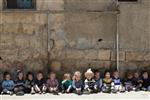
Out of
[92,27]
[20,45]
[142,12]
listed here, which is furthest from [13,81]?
[142,12]

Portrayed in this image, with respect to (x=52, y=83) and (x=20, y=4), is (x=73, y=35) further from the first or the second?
(x=20, y=4)

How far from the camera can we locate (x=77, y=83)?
1208 centimetres

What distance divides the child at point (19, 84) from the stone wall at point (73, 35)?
389 millimetres

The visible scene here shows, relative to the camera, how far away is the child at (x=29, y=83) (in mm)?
11953

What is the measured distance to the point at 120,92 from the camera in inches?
471

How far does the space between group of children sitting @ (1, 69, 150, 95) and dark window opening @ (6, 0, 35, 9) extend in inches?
52.2

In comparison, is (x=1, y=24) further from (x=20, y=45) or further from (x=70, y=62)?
(x=70, y=62)

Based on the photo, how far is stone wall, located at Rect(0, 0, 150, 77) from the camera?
1245cm

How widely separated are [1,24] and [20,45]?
21.7 inches

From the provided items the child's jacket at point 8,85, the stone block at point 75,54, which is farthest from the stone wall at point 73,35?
the child's jacket at point 8,85

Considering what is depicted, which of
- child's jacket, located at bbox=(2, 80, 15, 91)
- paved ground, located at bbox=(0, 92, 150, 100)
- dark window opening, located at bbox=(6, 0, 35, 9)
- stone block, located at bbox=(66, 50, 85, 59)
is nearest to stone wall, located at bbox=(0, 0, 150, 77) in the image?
stone block, located at bbox=(66, 50, 85, 59)

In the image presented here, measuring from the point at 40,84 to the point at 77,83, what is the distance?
71cm

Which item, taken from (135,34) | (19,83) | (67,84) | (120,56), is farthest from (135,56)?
(19,83)

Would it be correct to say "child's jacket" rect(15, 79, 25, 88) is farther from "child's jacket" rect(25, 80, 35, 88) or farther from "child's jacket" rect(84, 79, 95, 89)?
"child's jacket" rect(84, 79, 95, 89)
